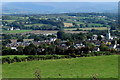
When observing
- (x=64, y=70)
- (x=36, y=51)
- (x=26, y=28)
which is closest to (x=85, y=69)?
(x=64, y=70)

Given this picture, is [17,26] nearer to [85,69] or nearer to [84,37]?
[84,37]

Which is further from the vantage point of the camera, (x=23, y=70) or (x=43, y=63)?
(x=43, y=63)

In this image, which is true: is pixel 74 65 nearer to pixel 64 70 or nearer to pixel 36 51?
pixel 64 70

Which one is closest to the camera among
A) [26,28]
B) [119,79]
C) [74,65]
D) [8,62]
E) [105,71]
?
[119,79]

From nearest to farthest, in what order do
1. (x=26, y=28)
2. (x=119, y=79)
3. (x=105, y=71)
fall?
(x=119, y=79) < (x=105, y=71) < (x=26, y=28)

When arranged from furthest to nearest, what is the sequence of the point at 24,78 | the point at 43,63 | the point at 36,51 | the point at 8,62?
the point at 36,51 < the point at 8,62 < the point at 43,63 < the point at 24,78

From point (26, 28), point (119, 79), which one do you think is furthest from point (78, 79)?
point (26, 28)
